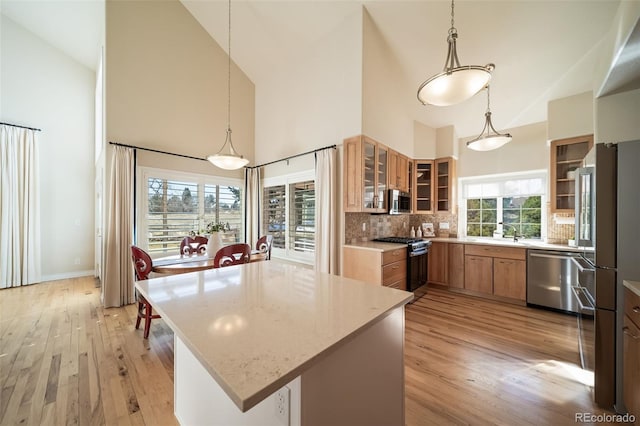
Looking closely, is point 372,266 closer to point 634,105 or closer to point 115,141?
point 634,105

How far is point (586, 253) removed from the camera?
1.98 metres

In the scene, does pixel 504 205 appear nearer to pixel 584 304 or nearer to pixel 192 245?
pixel 584 304

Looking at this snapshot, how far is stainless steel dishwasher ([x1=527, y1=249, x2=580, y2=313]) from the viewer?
308 cm

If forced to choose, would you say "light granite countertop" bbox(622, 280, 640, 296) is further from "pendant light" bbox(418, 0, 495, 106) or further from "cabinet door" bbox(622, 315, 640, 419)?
"pendant light" bbox(418, 0, 495, 106)

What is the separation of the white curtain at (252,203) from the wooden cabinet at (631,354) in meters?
4.80

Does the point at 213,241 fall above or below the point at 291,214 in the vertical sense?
below

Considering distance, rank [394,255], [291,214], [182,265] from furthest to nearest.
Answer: [291,214], [394,255], [182,265]

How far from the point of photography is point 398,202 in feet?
12.9

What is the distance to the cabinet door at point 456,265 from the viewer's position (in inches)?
158

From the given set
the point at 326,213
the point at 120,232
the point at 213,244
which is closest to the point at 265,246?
the point at 213,244

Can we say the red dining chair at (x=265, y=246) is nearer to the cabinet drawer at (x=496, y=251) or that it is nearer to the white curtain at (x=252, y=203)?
the white curtain at (x=252, y=203)

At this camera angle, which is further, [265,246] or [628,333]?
[265,246]

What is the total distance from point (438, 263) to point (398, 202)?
1.42 meters

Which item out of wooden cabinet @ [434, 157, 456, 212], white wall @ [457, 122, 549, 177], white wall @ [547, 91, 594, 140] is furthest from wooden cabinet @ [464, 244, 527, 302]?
white wall @ [547, 91, 594, 140]
